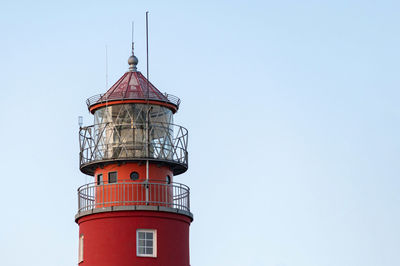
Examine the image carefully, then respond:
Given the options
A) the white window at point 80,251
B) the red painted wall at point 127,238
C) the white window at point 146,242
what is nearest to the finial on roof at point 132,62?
the red painted wall at point 127,238

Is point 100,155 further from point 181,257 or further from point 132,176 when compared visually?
point 181,257

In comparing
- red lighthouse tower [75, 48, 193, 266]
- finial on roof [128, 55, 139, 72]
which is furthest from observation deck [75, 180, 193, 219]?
finial on roof [128, 55, 139, 72]

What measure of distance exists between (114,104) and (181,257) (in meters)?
7.54

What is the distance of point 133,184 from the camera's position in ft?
160

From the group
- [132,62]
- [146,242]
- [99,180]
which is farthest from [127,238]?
[132,62]

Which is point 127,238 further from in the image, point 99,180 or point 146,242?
point 99,180

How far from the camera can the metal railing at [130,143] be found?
49.1 meters

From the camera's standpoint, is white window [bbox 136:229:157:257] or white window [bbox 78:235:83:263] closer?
white window [bbox 136:229:157:257]

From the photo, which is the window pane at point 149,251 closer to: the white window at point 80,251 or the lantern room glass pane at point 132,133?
the white window at point 80,251

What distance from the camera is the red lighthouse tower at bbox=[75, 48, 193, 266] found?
158 ft

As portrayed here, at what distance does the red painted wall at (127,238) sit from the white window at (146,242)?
0.50 ft

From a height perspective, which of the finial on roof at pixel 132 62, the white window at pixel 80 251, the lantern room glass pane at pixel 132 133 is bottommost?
the white window at pixel 80 251

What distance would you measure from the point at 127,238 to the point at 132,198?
1831 mm

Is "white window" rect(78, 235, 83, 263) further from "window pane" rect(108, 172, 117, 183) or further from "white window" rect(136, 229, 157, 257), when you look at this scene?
"white window" rect(136, 229, 157, 257)
